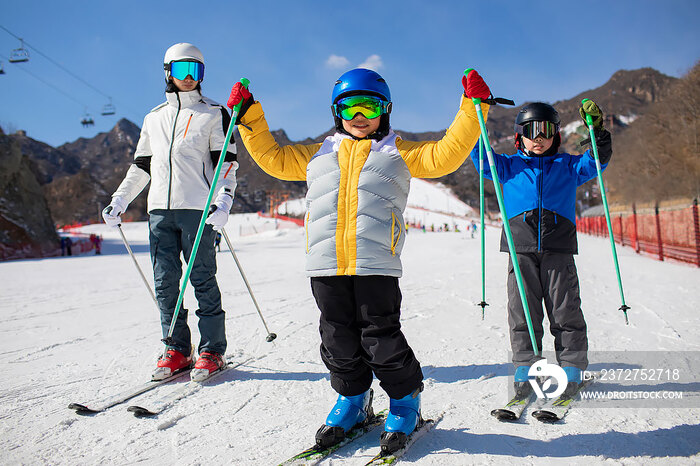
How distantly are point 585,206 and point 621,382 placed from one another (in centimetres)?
9694

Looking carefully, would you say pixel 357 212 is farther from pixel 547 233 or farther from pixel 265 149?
pixel 547 233

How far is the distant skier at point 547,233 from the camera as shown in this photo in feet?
7.75

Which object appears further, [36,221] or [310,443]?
[36,221]

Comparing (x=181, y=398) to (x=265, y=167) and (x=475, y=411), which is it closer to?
(x=265, y=167)

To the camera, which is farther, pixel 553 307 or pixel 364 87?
pixel 553 307

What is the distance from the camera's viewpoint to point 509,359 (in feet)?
9.76

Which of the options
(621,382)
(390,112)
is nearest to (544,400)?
(621,382)

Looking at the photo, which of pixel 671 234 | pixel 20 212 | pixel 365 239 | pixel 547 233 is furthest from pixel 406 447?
pixel 20 212

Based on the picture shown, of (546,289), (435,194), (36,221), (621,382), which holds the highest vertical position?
(435,194)

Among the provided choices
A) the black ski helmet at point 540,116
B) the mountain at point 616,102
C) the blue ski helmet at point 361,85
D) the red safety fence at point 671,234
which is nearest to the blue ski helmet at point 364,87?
the blue ski helmet at point 361,85

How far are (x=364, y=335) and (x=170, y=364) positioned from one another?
5.02ft

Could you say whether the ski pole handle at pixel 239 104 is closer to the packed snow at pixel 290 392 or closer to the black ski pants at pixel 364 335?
the black ski pants at pixel 364 335

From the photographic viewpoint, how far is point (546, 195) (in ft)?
8.01

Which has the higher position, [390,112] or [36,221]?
[36,221]
